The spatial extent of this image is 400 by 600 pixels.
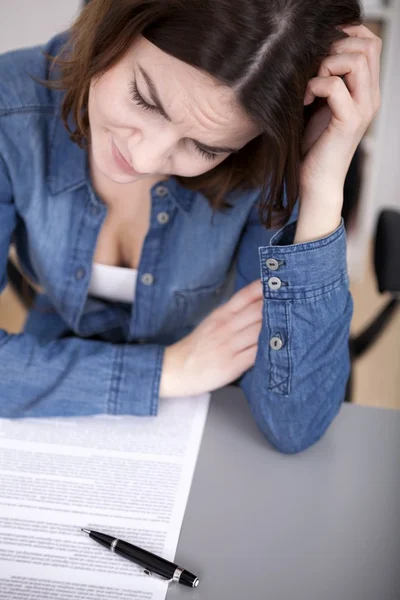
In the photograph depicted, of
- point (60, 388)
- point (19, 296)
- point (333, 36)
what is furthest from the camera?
point (19, 296)

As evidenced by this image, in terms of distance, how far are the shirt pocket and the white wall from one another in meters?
1.83

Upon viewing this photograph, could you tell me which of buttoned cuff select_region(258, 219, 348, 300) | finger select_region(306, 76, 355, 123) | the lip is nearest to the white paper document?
buttoned cuff select_region(258, 219, 348, 300)

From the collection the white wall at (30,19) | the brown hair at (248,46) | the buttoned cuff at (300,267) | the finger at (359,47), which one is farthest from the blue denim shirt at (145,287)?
the white wall at (30,19)

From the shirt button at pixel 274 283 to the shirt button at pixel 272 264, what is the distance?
0.01 metres

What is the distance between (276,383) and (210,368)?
0.31 feet

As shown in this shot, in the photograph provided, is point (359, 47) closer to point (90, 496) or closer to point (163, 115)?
point (163, 115)

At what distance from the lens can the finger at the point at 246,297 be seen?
0.92 m

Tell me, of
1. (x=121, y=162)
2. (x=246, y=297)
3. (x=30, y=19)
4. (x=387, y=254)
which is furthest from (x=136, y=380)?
(x=30, y=19)

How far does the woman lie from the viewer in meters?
0.72

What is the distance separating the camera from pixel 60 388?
0.89 m

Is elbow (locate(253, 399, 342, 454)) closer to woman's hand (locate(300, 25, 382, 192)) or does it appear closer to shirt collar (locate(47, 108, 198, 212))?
woman's hand (locate(300, 25, 382, 192))

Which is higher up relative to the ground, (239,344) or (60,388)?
(239,344)

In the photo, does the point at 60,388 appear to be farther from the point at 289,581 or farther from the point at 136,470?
the point at 289,581

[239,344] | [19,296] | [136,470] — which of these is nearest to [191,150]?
[239,344]
